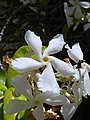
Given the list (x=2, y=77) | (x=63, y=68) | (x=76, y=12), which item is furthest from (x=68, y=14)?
(x=63, y=68)

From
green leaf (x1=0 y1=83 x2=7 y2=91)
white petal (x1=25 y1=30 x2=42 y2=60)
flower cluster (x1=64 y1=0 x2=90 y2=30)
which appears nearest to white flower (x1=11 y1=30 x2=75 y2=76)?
white petal (x1=25 y1=30 x2=42 y2=60)

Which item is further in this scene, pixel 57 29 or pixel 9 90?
pixel 57 29

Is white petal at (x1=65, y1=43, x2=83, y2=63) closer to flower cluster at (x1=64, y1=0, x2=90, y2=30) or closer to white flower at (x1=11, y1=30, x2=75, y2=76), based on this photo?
white flower at (x1=11, y1=30, x2=75, y2=76)

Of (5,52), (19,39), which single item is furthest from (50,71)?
(19,39)

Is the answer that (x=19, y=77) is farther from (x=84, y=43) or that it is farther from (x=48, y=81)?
(x=84, y=43)

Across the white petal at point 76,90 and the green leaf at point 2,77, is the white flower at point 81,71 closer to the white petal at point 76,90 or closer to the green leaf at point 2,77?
the white petal at point 76,90

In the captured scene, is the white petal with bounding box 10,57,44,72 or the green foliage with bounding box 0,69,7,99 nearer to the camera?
the white petal with bounding box 10,57,44,72
